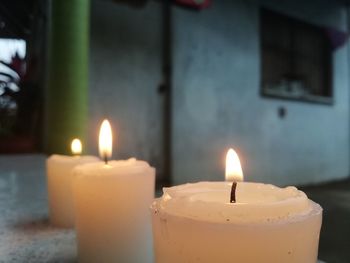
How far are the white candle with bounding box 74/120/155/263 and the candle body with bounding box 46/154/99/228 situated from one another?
0.21m

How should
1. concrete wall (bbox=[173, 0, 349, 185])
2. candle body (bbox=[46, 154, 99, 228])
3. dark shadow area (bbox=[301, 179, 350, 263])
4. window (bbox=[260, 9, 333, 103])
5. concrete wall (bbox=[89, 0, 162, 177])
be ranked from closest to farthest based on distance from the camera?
candle body (bbox=[46, 154, 99, 228])
dark shadow area (bbox=[301, 179, 350, 263])
concrete wall (bbox=[89, 0, 162, 177])
concrete wall (bbox=[173, 0, 349, 185])
window (bbox=[260, 9, 333, 103])

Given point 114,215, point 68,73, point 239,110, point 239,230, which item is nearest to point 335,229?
point 239,110

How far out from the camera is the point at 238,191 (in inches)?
15.5

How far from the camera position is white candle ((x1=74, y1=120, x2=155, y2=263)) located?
0.49 meters

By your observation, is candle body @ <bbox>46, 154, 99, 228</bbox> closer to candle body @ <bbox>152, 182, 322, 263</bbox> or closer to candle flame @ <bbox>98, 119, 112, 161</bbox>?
candle flame @ <bbox>98, 119, 112, 161</bbox>

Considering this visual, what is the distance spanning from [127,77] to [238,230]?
3.11m

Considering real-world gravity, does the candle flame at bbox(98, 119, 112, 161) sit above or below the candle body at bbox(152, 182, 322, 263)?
above

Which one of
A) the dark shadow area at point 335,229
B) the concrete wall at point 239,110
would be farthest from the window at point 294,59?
the dark shadow area at point 335,229

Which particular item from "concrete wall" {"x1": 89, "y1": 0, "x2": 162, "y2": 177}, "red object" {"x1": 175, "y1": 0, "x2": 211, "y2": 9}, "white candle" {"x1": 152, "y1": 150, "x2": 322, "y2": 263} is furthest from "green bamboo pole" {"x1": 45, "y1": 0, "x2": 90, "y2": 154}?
"red object" {"x1": 175, "y1": 0, "x2": 211, "y2": 9}

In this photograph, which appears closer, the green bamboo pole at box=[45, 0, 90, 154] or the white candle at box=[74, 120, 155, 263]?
the white candle at box=[74, 120, 155, 263]

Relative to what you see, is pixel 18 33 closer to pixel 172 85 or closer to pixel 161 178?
pixel 172 85

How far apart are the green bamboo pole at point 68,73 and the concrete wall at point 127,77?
1541 millimetres

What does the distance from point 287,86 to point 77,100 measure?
3.84m

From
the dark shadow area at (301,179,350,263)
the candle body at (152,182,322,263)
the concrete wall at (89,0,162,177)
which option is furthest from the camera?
the concrete wall at (89,0,162,177)
